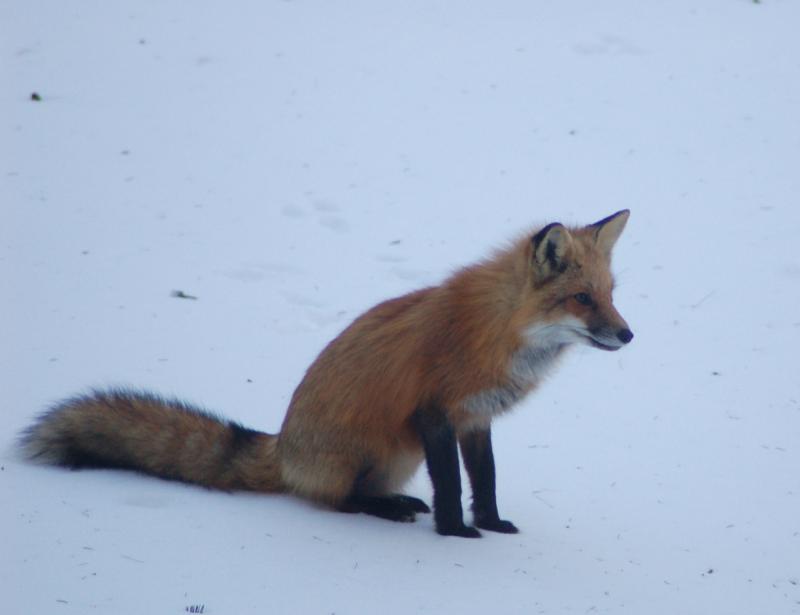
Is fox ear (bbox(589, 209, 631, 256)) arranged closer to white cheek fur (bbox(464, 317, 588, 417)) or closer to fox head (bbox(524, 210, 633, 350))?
fox head (bbox(524, 210, 633, 350))

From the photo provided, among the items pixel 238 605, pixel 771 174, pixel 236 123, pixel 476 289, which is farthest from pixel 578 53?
pixel 238 605

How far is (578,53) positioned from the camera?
12.9 metres

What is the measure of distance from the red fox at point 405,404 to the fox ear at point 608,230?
1 centimetres

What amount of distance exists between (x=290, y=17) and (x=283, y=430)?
8700mm

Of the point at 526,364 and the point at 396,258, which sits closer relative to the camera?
the point at 526,364

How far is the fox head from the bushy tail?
170cm

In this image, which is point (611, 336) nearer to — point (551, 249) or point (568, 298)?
point (568, 298)

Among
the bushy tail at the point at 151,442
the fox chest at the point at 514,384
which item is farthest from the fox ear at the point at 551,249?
the bushy tail at the point at 151,442

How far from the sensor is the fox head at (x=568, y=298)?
554cm

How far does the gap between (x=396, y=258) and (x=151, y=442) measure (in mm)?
4129

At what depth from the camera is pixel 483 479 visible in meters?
5.96

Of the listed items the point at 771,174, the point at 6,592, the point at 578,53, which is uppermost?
the point at 578,53

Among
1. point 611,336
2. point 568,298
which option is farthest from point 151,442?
point 611,336

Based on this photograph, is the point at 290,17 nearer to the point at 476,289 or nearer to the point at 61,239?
the point at 61,239
